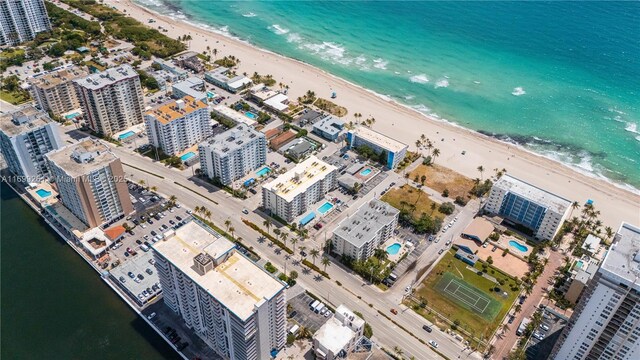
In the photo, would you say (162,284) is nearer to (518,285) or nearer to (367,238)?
(367,238)

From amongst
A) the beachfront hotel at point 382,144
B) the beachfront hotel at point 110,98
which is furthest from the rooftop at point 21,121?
the beachfront hotel at point 382,144

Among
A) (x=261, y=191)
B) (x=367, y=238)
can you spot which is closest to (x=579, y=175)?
(x=367, y=238)

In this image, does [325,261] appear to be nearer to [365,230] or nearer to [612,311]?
[365,230]

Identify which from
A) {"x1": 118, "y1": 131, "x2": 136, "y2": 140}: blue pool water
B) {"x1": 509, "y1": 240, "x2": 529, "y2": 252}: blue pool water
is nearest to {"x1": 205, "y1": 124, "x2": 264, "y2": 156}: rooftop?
{"x1": 118, "y1": 131, "x2": 136, "y2": 140}: blue pool water

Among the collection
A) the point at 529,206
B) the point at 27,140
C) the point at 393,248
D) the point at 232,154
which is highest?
the point at 27,140

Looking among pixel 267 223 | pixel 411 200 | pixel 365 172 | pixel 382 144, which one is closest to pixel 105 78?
pixel 267 223

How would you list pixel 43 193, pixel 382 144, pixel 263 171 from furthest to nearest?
1. pixel 382 144
2. pixel 263 171
3. pixel 43 193

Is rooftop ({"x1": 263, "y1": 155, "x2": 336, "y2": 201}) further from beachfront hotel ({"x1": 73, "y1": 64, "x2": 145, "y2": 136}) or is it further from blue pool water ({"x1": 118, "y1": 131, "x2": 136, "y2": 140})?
beachfront hotel ({"x1": 73, "y1": 64, "x2": 145, "y2": 136})
